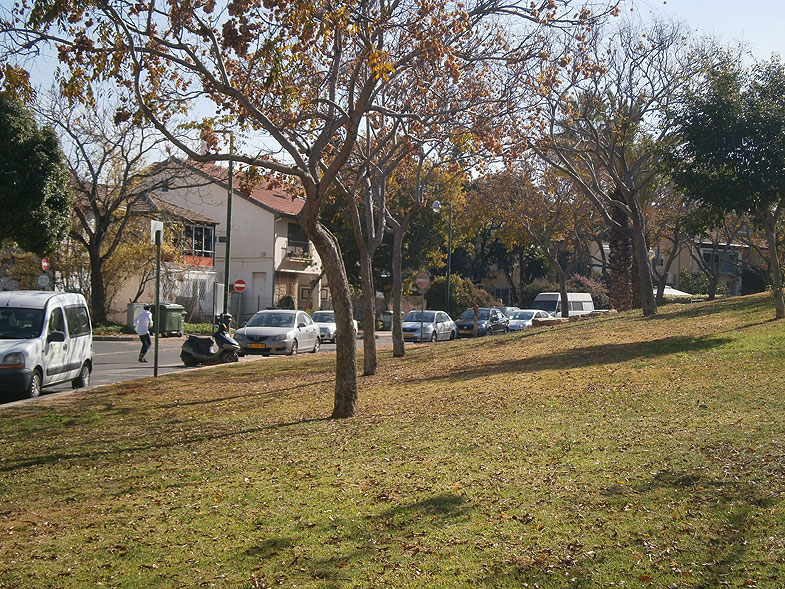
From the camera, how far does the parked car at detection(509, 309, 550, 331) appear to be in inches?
1660

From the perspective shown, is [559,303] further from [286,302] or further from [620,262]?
[286,302]

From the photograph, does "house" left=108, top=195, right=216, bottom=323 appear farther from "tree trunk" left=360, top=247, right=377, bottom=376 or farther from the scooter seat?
"tree trunk" left=360, top=247, right=377, bottom=376

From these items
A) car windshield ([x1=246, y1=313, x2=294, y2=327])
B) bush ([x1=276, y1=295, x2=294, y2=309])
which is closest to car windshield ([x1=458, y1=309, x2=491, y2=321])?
bush ([x1=276, y1=295, x2=294, y2=309])

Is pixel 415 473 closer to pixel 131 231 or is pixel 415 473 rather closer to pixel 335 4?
pixel 335 4

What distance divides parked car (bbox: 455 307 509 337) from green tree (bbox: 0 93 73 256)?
21829 mm

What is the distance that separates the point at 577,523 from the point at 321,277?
1939 inches

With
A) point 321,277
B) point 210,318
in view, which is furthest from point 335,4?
point 321,277

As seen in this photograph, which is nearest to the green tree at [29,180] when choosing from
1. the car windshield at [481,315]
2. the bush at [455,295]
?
the car windshield at [481,315]

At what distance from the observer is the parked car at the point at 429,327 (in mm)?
37134

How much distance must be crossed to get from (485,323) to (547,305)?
709 centimetres

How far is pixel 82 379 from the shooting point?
17.6 meters

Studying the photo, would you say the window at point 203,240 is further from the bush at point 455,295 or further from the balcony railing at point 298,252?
the bush at point 455,295

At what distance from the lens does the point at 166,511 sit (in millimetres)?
7344

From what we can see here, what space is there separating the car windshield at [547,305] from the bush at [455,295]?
26.9 feet
